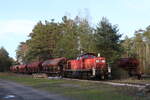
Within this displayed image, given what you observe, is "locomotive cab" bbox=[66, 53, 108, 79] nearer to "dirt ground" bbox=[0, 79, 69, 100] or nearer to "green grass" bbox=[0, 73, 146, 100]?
"green grass" bbox=[0, 73, 146, 100]

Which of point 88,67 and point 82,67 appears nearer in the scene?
point 88,67

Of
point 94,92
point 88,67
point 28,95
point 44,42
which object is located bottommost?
point 28,95

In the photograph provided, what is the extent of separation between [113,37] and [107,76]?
8.27 metres

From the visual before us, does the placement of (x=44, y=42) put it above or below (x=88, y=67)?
above

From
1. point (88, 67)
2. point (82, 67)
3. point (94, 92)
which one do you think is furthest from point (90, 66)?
point (94, 92)

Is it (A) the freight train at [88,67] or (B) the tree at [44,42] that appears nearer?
(A) the freight train at [88,67]

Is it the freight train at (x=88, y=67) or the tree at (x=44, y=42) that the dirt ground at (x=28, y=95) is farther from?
the tree at (x=44, y=42)

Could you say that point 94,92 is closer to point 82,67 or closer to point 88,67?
point 88,67

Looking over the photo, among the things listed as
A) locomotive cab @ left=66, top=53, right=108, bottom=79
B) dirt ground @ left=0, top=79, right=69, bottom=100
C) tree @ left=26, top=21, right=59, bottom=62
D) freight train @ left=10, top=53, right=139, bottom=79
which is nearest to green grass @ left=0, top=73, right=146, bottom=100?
dirt ground @ left=0, top=79, right=69, bottom=100

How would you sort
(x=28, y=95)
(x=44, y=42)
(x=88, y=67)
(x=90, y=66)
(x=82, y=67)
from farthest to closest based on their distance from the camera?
(x=44, y=42), (x=82, y=67), (x=88, y=67), (x=90, y=66), (x=28, y=95)

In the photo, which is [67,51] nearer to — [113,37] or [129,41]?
[113,37]

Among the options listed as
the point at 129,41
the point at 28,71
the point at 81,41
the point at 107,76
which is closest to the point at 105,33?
the point at 107,76

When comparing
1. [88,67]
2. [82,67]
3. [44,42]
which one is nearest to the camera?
[88,67]

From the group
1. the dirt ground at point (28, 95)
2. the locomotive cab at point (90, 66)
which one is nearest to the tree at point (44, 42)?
the locomotive cab at point (90, 66)
